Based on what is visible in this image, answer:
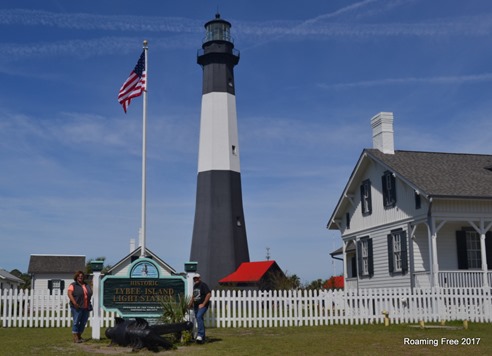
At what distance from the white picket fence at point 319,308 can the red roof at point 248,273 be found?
20.4 m

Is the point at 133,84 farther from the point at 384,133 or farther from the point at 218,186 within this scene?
the point at 218,186

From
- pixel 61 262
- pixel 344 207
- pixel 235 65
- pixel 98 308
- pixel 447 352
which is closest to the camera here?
pixel 447 352

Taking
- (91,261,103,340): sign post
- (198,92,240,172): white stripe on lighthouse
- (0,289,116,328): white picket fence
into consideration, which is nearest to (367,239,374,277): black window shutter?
(0,289,116,328): white picket fence

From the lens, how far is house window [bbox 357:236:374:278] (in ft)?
87.7

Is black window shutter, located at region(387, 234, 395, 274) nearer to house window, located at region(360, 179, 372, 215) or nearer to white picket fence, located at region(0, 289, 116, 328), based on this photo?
house window, located at region(360, 179, 372, 215)

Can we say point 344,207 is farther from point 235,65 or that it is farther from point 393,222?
point 235,65

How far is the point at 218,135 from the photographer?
41344 millimetres

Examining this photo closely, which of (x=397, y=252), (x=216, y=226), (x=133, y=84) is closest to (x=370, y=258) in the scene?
(x=397, y=252)

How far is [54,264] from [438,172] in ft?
114

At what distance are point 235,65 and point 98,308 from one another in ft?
98.9

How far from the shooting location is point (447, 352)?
39.4ft

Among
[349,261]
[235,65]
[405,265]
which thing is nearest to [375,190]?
[405,265]

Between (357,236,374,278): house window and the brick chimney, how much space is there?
13.0 ft

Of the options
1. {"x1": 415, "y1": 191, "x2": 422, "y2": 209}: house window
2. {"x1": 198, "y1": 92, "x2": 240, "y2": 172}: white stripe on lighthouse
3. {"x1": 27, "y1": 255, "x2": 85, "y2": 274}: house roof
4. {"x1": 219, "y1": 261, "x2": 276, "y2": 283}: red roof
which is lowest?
{"x1": 219, "y1": 261, "x2": 276, "y2": 283}: red roof
